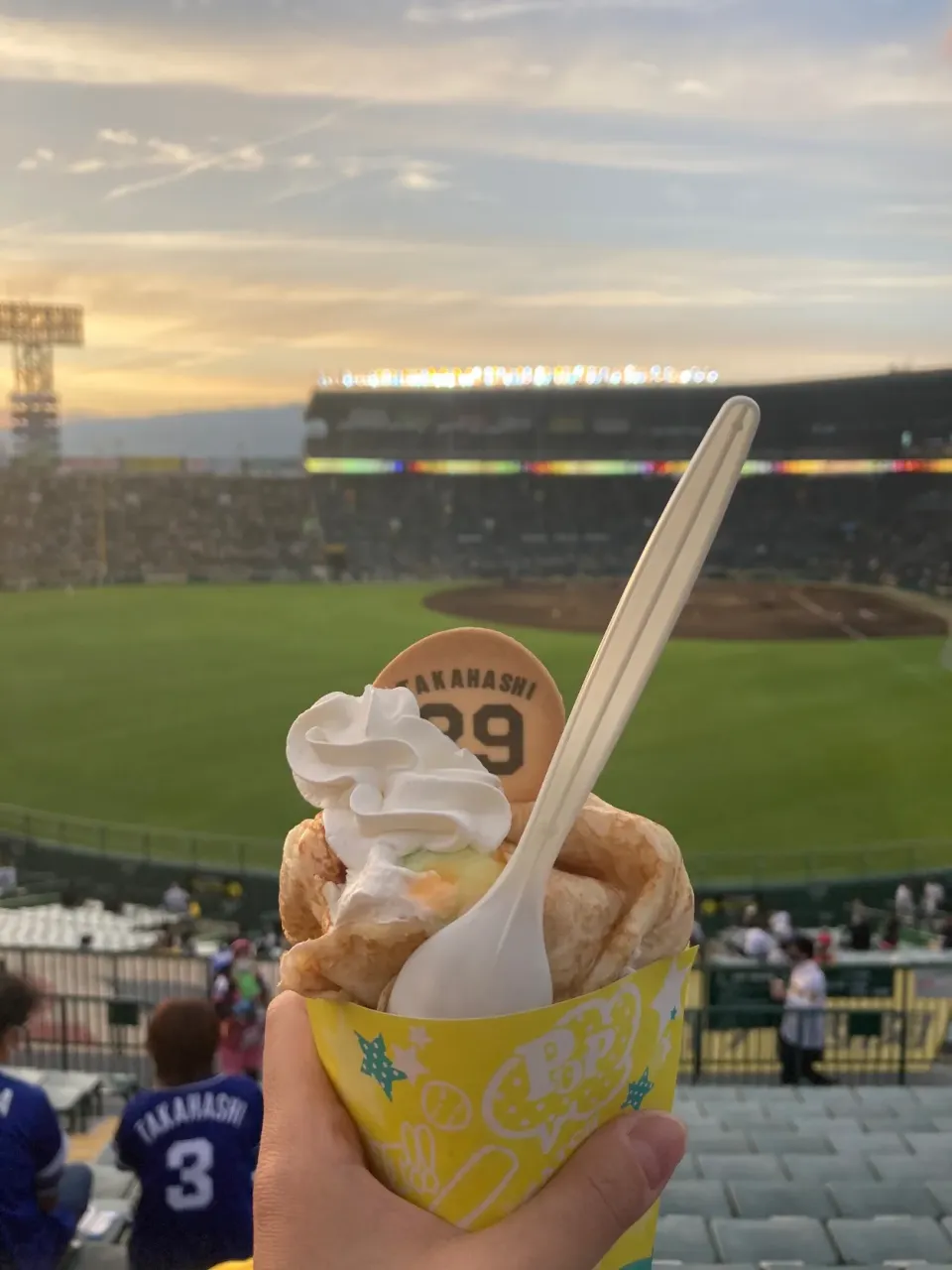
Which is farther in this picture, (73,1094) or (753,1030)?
(753,1030)

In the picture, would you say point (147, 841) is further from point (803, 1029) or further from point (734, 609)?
point (734, 609)

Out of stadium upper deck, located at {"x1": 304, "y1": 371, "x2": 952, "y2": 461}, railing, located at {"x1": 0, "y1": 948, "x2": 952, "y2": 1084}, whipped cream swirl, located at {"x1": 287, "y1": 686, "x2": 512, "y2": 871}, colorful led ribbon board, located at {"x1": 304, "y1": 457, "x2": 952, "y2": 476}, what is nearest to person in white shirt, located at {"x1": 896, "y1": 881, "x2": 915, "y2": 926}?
railing, located at {"x1": 0, "y1": 948, "x2": 952, "y2": 1084}

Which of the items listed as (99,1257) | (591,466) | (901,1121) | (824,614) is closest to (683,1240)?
(99,1257)

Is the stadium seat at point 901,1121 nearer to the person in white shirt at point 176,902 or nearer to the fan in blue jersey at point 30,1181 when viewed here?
the fan in blue jersey at point 30,1181

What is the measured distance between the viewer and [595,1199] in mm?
970

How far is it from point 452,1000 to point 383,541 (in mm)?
28031

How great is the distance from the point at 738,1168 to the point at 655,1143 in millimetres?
1694

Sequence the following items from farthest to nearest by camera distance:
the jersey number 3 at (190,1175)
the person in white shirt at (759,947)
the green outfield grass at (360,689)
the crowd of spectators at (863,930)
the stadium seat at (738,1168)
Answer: the green outfield grass at (360,689) → the crowd of spectators at (863,930) → the person in white shirt at (759,947) → the stadium seat at (738,1168) → the jersey number 3 at (190,1175)

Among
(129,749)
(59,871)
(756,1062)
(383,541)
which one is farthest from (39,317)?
(756,1062)

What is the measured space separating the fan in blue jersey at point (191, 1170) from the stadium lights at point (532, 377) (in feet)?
88.9

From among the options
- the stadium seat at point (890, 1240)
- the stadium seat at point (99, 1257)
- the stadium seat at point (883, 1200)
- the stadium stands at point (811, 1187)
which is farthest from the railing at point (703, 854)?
the stadium seat at point (99, 1257)

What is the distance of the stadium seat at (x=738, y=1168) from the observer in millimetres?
2418

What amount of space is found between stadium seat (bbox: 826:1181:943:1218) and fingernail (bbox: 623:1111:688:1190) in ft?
4.65

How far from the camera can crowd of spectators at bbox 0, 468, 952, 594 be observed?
2670 centimetres
